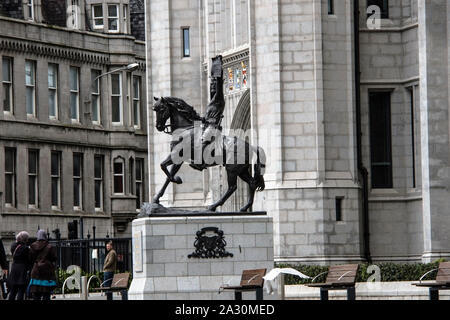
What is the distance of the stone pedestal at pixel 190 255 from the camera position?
45531mm

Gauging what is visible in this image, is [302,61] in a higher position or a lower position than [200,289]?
higher

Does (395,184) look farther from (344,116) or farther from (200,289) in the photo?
(200,289)

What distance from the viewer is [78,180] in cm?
9156

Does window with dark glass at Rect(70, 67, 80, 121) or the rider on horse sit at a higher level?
window with dark glass at Rect(70, 67, 80, 121)

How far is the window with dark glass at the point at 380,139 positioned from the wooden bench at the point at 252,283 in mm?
16031

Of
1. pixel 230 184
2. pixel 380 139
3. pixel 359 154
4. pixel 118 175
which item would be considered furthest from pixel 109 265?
pixel 118 175

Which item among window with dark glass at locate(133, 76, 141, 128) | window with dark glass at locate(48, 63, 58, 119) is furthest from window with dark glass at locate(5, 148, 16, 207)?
window with dark glass at locate(133, 76, 141, 128)

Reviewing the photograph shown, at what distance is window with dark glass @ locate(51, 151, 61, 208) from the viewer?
8956cm

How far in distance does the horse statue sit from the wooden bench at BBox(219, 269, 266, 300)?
4.11 metres

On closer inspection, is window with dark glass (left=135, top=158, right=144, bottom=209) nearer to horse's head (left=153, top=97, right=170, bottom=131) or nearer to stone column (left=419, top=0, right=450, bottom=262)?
stone column (left=419, top=0, right=450, bottom=262)

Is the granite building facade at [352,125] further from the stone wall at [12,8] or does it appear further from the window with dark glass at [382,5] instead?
the stone wall at [12,8]
